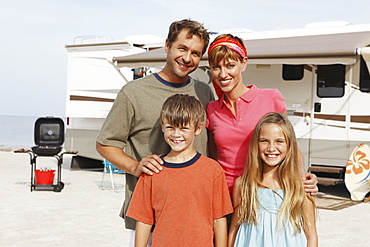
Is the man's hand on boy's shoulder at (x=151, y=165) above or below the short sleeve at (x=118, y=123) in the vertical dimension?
below

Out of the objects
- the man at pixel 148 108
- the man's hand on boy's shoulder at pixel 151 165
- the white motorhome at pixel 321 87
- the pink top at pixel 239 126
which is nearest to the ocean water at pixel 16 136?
the white motorhome at pixel 321 87

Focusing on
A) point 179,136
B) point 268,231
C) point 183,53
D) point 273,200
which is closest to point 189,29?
point 183,53

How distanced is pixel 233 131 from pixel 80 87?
853cm

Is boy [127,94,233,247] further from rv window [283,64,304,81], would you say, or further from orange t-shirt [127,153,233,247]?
rv window [283,64,304,81]

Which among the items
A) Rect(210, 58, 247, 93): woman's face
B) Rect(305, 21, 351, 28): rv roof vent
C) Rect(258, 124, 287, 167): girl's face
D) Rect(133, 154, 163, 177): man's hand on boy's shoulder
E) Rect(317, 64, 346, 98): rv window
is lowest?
Rect(133, 154, 163, 177): man's hand on boy's shoulder

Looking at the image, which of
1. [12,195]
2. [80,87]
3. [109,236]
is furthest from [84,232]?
[80,87]

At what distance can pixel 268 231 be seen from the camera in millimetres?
2371

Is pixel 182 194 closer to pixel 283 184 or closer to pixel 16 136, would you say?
pixel 283 184

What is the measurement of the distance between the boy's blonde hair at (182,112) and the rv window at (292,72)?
20.1 ft

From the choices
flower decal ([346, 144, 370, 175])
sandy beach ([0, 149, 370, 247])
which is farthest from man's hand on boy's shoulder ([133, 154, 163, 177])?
flower decal ([346, 144, 370, 175])

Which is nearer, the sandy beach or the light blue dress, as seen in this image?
the light blue dress

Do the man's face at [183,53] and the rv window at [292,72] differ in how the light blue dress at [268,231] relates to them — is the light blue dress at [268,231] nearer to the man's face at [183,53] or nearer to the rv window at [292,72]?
the man's face at [183,53]

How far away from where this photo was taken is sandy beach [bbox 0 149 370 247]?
5254 mm

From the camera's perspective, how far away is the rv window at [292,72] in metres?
8.12
